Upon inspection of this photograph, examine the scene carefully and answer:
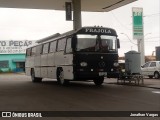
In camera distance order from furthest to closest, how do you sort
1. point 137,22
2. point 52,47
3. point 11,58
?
1. point 11,58
2. point 137,22
3. point 52,47

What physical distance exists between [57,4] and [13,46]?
50974mm

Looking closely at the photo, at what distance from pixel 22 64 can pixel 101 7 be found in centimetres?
5221

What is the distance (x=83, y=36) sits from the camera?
736 inches

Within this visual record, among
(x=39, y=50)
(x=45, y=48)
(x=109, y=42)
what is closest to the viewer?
(x=109, y=42)

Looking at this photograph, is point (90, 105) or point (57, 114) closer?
point (57, 114)

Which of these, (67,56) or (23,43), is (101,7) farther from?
(23,43)

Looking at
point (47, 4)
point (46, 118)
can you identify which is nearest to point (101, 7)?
point (47, 4)

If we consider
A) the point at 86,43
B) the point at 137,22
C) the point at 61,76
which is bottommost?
the point at 61,76

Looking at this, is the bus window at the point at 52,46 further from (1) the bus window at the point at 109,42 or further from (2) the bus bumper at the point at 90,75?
(2) the bus bumper at the point at 90,75

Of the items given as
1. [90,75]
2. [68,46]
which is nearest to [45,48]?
[68,46]

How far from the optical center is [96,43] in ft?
61.7

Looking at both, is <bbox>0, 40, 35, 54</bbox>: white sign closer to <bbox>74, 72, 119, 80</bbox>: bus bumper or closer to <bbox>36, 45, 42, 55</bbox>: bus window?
<bbox>36, 45, 42, 55</bbox>: bus window

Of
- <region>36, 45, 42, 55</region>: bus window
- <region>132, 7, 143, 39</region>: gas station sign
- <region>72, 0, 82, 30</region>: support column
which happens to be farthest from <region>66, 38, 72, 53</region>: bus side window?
<region>132, 7, 143, 39</region>: gas station sign

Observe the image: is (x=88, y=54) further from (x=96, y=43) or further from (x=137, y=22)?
(x=137, y=22)
